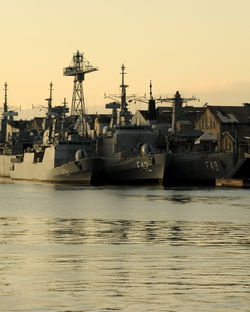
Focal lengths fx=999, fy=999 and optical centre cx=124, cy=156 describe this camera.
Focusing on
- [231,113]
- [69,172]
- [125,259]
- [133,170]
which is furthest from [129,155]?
[125,259]

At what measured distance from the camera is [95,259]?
3278cm

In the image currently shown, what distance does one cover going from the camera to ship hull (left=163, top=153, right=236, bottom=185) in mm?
112688

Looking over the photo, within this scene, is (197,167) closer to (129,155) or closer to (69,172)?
(129,155)

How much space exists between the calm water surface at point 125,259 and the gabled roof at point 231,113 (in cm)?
8136

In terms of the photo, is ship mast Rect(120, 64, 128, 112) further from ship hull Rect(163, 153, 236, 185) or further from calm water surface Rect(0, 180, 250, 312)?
calm water surface Rect(0, 180, 250, 312)

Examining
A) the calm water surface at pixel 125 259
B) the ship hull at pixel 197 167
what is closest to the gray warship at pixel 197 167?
the ship hull at pixel 197 167

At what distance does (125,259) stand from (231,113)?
118801 millimetres

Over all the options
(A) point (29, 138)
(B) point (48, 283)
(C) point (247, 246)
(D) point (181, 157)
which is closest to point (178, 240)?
(C) point (247, 246)

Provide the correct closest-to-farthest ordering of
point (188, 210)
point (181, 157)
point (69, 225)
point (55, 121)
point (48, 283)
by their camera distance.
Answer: point (48, 283)
point (69, 225)
point (188, 210)
point (181, 157)
point (55, 121)

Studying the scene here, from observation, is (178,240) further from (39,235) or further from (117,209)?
A: (117,209)

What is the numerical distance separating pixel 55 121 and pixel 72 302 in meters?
114

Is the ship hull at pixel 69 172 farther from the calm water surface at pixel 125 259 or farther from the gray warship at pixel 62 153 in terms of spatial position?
the calm water surface at pixel 125 259

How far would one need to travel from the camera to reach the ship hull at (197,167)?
4437 inches

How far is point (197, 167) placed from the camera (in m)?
113
